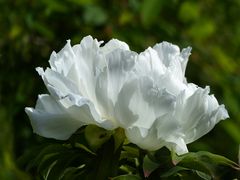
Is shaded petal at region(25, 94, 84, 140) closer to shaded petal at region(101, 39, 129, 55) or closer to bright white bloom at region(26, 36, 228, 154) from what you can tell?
bright white bloom at region(26, 36, 228, 154)

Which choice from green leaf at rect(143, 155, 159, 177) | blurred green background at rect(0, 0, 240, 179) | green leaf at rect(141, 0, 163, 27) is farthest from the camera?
blurred green background at rect(0, 0, 240, 179)

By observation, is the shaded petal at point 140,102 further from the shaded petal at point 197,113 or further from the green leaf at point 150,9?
the green leaf at point 150,9

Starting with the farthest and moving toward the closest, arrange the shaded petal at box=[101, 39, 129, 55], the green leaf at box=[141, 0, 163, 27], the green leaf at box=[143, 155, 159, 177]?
the green leaf at box=[141, 0, 163, 27] → the shaded petal at box=[101, 39, 129, 55] → the green leaf at box=[143, 155, 159, 177]

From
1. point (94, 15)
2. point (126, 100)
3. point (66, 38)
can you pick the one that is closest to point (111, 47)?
point (126, 100)

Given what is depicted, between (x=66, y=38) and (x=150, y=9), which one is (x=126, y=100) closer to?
(x=150, y=9)

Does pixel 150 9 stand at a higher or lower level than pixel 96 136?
higher

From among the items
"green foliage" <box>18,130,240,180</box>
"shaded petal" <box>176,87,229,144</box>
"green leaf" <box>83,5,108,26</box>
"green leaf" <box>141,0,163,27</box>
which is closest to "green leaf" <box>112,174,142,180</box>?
"green foliage" <box>18,130,240,180</box>

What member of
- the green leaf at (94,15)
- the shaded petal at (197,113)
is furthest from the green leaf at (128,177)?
the green leaf at (94,15)

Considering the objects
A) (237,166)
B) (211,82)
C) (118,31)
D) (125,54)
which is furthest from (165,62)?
(211,82)
